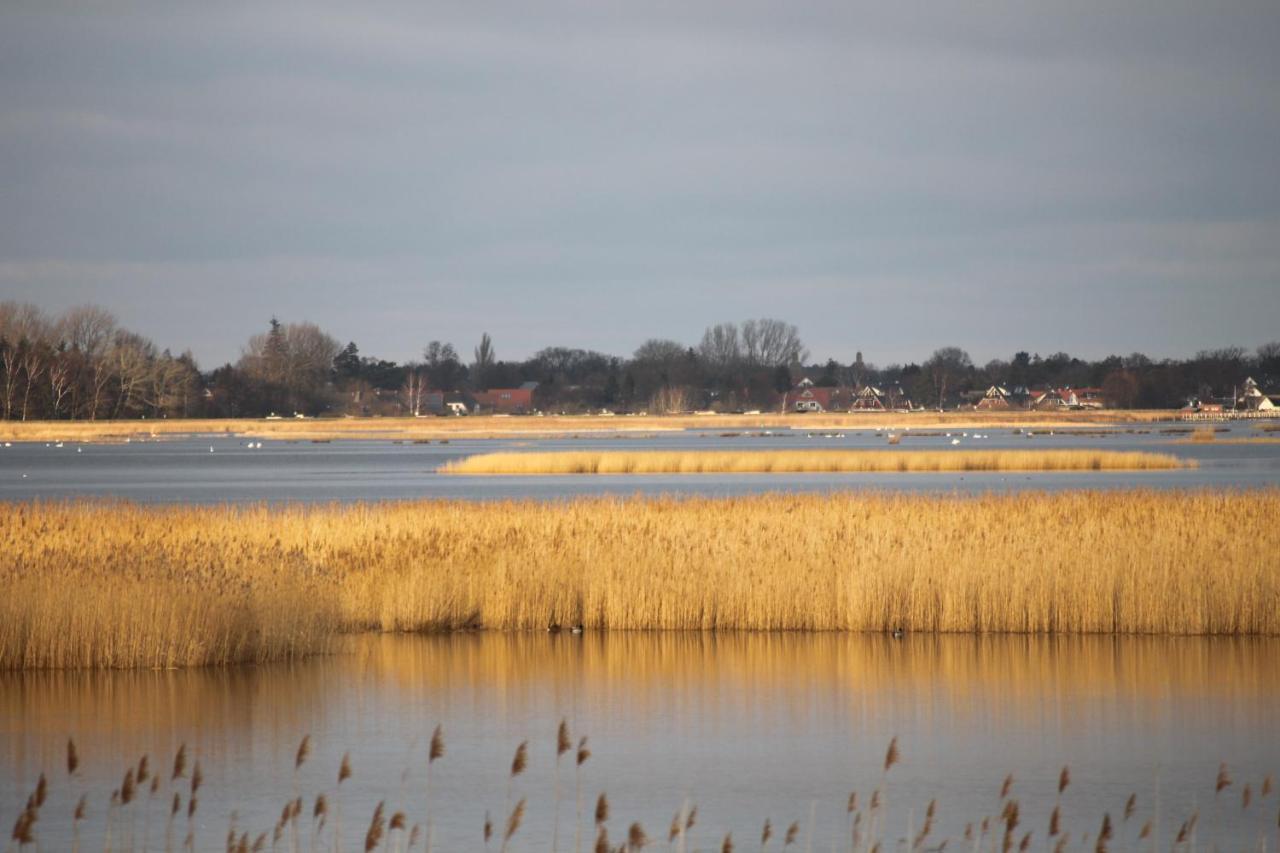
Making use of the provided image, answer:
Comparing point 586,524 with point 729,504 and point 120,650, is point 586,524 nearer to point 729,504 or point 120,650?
point 729,504

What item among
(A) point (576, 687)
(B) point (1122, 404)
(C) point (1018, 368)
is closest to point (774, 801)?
(A) point (576, 687)

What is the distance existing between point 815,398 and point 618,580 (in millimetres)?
136599

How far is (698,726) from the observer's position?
11625mm

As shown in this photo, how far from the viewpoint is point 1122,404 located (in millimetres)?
135750

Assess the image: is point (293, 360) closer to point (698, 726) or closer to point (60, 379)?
point (60, 379)

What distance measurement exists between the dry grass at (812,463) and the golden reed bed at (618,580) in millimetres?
28558

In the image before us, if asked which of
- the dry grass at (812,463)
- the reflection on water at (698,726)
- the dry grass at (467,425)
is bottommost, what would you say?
the reflection on water at (698,726)

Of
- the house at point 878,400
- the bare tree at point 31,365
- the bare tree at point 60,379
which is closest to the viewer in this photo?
the bare tree at point 31,365

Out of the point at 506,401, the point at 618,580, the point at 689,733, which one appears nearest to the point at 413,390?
the point at 506,401

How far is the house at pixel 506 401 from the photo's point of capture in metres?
148

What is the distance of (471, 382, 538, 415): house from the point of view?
5822 inches

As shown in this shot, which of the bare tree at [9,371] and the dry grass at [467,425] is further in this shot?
the bare tree at [9,371]

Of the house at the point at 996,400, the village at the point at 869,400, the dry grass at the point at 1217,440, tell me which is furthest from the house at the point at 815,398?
the dry grass at the point at 1217,440

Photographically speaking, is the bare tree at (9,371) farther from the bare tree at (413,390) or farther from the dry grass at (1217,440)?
the dry grass at (1217,440)
